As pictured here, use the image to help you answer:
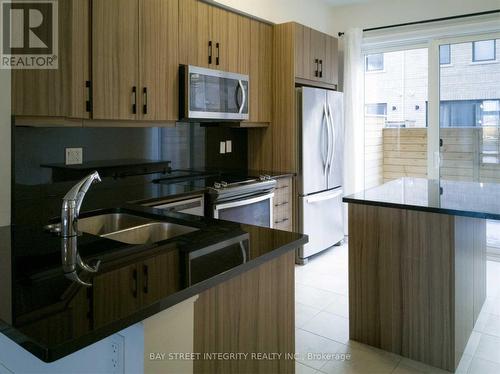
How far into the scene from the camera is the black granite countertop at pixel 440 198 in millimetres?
2000

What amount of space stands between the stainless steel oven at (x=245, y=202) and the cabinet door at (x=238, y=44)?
1028mm

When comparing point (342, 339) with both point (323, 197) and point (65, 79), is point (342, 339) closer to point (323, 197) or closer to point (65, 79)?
point (323, 197)

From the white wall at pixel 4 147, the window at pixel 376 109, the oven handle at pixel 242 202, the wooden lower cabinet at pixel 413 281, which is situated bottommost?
the wooden lower cabinet at pixel 413 281

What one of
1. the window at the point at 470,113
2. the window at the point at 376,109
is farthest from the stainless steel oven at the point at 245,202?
A: the window at the point at 470,113

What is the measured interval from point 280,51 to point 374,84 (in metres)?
1.60

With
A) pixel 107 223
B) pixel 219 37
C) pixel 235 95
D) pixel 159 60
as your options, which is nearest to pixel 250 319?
pixel 107 223

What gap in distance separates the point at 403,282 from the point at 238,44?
2.39 m

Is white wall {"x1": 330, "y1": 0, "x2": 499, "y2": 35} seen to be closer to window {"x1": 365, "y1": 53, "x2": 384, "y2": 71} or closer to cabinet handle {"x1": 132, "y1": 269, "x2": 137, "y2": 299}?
window {"x1": 365, "y1": 53, "x2": 384, "y2": 71}

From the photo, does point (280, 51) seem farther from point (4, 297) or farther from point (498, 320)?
point (4, 297)

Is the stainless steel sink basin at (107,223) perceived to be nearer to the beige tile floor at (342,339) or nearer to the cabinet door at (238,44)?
the beige tile floor at (342,339)

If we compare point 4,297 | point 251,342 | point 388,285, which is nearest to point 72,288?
point 4,297

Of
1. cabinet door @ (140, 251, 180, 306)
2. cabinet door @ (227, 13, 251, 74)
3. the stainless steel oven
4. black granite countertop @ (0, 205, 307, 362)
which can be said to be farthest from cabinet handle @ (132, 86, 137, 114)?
cabinet door @ (140, 251, 180, 306)

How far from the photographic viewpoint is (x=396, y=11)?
15.0 ft

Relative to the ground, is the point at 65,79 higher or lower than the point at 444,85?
lower
